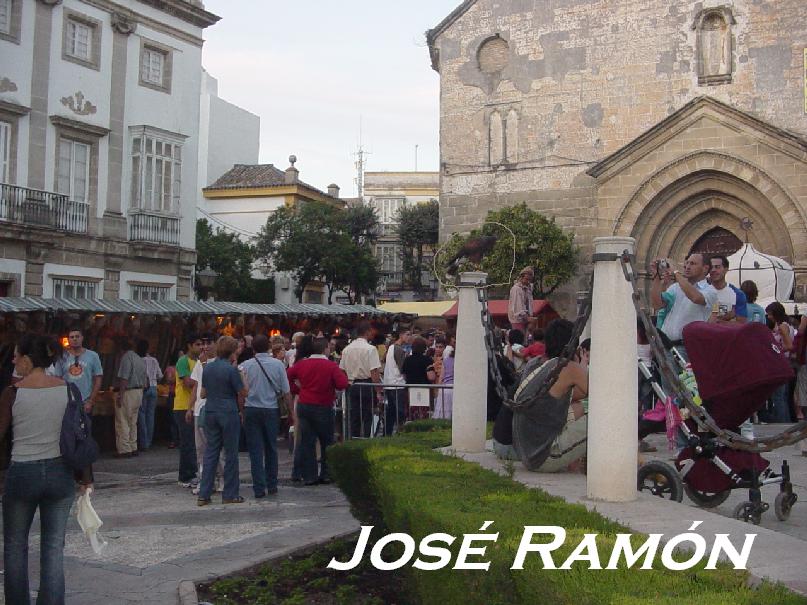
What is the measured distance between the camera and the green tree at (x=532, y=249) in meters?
24.7

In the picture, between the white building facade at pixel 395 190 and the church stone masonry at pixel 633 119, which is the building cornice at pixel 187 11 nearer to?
the church stone masonry at pixel 633 119

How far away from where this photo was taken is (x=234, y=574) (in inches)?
296

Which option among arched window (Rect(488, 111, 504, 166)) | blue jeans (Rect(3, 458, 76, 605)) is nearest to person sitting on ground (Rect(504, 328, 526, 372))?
blue jeans (Rect(3, 458, 76, 605))

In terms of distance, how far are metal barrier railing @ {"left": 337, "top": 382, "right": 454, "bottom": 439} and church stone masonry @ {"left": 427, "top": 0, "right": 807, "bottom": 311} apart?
415 inches

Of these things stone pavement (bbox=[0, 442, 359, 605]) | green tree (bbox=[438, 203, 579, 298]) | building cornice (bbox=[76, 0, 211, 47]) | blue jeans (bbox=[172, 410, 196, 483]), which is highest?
building cornice (bbox=[76, 0, 211, 47])

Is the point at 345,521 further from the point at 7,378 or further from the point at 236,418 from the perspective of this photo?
the point at 7,378

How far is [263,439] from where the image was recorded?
11.6m

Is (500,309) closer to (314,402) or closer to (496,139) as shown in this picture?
(496,139)

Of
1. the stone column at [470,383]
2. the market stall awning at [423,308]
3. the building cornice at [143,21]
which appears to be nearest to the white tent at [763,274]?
the market stall awning at [423,308]

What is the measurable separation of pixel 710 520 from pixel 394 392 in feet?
30.0

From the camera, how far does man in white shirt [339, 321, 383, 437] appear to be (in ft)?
44.3

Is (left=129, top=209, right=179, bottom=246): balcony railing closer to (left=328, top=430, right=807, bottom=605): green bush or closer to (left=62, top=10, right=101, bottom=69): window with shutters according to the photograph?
(left=62, top=10, right=101, bottom=69): window with shutters

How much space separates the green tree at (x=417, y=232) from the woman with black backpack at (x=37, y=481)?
44.9 meters

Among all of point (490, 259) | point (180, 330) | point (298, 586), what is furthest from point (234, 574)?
point (490, 259)
